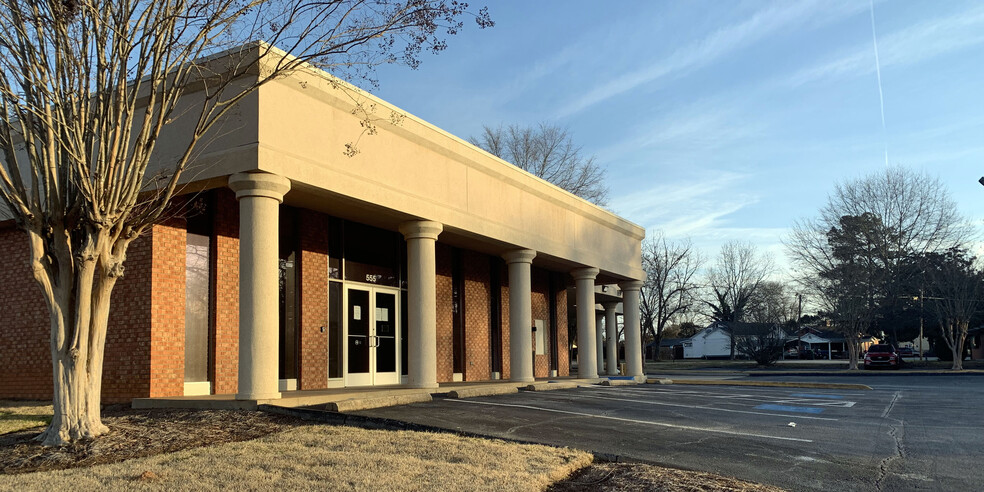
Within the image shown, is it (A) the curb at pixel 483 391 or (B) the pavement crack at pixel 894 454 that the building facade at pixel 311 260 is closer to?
(A) the curb at pixel 483 391

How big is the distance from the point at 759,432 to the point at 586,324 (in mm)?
10905

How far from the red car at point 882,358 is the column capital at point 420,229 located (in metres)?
34.0

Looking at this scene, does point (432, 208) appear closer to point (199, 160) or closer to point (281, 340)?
point (281, 340)

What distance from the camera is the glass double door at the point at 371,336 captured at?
16.0 meters

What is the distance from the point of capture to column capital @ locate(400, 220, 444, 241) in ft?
47.9

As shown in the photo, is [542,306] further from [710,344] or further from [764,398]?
[710,344]

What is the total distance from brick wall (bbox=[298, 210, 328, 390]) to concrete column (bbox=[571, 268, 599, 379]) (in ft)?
28.7

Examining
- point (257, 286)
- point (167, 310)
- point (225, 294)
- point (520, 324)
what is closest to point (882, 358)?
point (520, 324)

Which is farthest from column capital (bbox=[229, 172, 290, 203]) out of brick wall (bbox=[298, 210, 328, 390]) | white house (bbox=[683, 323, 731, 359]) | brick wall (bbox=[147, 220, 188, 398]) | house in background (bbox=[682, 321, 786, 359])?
white house (bbox=[683, 323, 731, 359])

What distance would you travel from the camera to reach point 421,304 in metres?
14.5

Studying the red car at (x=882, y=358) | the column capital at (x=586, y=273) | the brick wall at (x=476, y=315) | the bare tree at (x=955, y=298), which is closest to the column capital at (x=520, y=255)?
the brick wall at (x=476, y=315)

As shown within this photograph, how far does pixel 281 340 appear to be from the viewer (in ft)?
46.5

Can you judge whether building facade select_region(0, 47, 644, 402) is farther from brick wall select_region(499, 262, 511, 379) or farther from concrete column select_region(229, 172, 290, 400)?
brick wall select_region(499, 262, 511, 379)

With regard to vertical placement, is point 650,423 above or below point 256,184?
below
